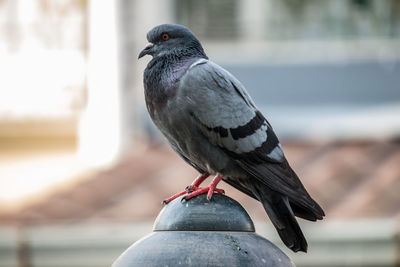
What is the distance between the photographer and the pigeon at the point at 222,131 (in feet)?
12.5

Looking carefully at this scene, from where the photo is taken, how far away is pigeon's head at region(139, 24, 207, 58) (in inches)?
160

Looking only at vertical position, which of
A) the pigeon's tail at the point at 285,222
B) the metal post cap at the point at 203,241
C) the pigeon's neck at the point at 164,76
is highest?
the pigeon's neck at the point at 164,76

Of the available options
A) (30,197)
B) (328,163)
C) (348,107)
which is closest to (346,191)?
(328,163)

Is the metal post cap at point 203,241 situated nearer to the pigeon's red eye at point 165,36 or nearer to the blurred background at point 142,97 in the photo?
the pigeon's red eye at point 165,36

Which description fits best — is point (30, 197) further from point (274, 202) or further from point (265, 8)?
point (274, 202)

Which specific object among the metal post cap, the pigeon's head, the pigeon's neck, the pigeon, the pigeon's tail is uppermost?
the pigeon's head

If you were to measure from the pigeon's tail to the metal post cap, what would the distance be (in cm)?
20

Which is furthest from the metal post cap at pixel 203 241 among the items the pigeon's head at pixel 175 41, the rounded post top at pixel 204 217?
the pigeon's head at pixel 175 41

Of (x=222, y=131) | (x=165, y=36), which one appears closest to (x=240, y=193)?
(x=165, y=36)

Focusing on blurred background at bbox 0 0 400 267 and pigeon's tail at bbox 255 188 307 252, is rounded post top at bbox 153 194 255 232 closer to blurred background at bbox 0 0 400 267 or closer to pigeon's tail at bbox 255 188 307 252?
pigeon's tail at bbox 255 188 307 252

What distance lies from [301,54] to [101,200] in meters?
3.37

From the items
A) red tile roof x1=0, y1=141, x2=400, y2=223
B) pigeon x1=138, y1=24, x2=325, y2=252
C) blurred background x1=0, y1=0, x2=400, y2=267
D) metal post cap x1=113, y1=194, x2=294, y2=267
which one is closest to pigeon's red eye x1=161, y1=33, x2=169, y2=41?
pigeon x1=138, y1=24, x2=325, y2=252

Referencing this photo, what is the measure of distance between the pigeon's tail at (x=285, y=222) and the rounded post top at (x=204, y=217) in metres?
0.20

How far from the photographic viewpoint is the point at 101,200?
9023 millimetres
